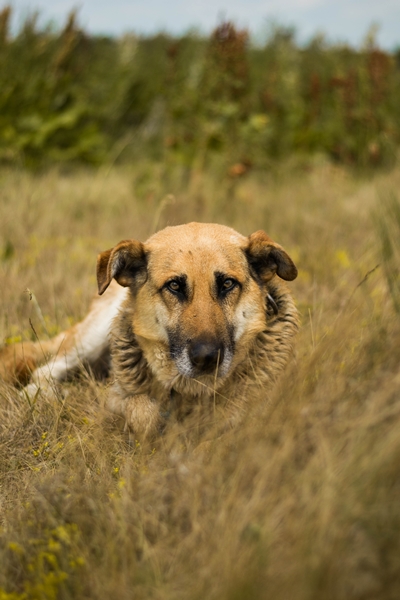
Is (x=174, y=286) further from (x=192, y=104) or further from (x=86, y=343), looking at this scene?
(x=192, y=104)

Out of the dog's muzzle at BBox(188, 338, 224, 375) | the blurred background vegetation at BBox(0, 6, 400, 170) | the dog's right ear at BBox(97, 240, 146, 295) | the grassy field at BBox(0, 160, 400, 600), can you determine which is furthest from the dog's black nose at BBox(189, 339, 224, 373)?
the blurred background vegetation at BBox(0, 6, 400, 170)

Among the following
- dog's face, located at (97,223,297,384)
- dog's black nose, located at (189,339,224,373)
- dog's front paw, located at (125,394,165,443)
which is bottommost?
dog's front paw, located at (125,394,165,443)

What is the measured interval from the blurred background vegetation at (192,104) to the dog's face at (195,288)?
3883 mm

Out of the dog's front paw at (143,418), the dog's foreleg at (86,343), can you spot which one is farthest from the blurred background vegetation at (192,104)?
A: the dog's front paw at (143,418)

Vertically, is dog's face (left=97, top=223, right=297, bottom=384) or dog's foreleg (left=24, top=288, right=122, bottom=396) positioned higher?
dog's face (left=97, top=223, right=297, bottom=384)

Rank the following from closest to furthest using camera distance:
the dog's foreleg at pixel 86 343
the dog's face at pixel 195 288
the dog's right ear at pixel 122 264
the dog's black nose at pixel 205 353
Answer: the dog's black nose at pixel 205 353 → the dog's face at pixel 195 288 → the dog's right ear at pixel 122 264 → the dog's foreleg at pixel 86 343

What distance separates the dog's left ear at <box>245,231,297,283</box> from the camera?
331 centimetres

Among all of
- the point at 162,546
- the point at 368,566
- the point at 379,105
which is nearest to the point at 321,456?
the point at 368,566

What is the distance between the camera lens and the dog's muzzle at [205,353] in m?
2.92

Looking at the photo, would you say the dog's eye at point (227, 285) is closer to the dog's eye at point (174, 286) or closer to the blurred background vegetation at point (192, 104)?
the dog's eye at point (174, 286)

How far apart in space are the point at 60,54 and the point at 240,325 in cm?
774

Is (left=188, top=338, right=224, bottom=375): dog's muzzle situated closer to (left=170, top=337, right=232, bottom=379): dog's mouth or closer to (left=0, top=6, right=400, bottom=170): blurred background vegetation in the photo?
(left=170, top=337, right=232, bottom=379): dog's mouth

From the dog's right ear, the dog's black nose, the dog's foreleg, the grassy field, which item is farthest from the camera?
the dog's foreleg

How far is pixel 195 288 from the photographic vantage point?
3168 millimetres
